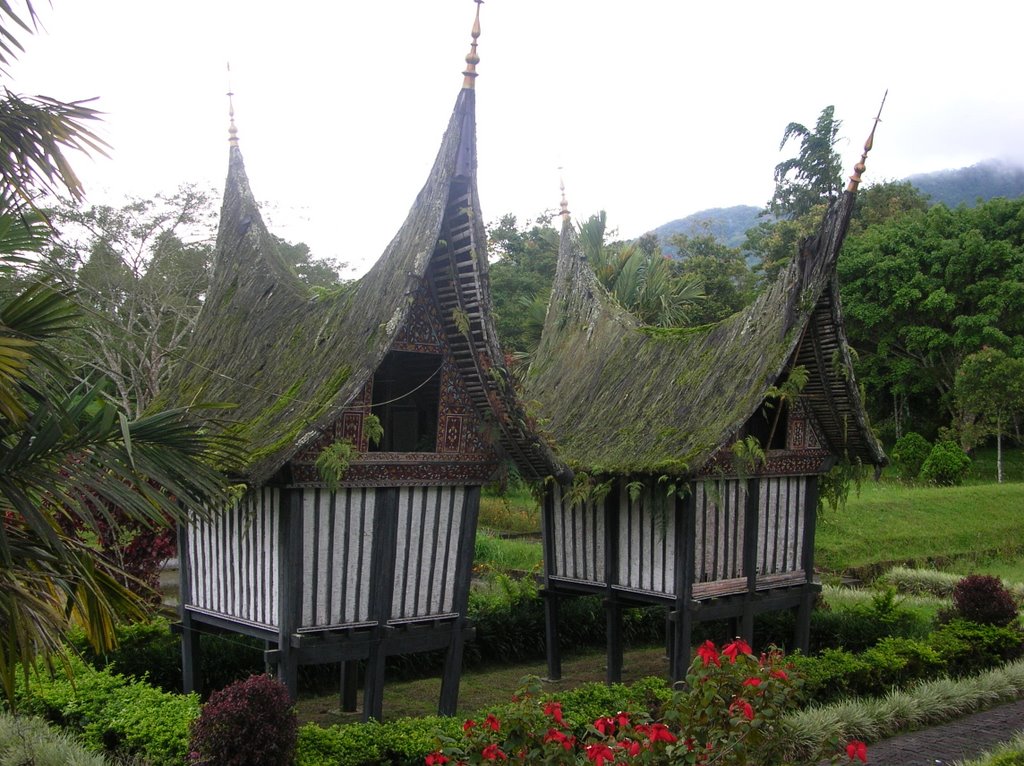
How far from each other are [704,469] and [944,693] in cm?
393

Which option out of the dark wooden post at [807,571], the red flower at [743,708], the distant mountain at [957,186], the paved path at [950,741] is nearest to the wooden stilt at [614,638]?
the dark wooden post at [807,571]

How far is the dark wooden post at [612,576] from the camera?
46.9 feet

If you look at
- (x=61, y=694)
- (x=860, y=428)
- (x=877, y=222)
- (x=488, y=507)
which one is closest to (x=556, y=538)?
(x=860, y=428)

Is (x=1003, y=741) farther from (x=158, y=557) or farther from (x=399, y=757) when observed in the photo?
(x=158, y=557)

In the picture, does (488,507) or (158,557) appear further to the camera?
(488,507)

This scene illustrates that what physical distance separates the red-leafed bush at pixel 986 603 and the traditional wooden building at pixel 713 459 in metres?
2.46

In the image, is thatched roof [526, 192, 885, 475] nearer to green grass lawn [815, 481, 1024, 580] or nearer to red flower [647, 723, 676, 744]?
red flower [647, 723, 676, 744]

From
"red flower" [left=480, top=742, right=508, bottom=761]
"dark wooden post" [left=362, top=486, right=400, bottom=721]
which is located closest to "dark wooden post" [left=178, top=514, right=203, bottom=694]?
"dark wooden post" [left=362, top=486, right=400, bottom=721]

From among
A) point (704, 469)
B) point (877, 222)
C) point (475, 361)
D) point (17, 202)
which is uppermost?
point (877, 222)

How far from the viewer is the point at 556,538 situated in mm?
15344

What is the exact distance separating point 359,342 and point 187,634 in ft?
14.2

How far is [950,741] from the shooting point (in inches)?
448

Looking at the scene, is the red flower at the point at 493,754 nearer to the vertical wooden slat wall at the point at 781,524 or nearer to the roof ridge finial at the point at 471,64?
the roof ridge finial at the point at 471,64

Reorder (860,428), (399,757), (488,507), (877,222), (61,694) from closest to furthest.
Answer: (399,757) → (61,694) → (860,428) → (488,507) → (877,222)
